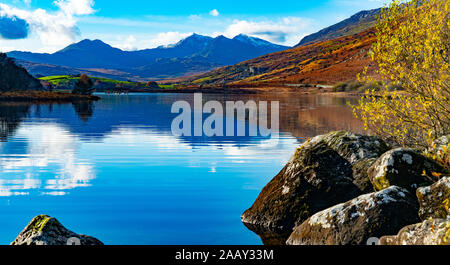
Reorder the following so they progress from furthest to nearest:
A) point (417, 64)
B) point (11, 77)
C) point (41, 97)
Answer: point (11, 77) < point (41, 97) < point (417, 64)

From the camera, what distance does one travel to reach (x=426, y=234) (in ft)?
28.8

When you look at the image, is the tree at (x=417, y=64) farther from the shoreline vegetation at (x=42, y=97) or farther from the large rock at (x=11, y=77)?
the large rock at (x=11, y=77)

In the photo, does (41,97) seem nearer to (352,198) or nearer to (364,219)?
(352,198)

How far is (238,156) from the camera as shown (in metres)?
28.1

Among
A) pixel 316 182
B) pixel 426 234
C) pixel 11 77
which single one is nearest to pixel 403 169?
pixel 316 182

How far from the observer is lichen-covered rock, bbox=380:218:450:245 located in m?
8.33

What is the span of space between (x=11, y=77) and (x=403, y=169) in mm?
160984

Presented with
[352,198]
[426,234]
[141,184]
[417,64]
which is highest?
[417,64]

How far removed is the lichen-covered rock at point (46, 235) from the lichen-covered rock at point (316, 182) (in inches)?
266

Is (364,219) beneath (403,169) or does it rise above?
beneath

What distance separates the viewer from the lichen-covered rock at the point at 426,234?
8328 mm

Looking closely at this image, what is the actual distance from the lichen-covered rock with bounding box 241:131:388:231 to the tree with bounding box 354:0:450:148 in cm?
184

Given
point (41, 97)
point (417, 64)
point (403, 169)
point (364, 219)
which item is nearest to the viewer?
point (364, 219)

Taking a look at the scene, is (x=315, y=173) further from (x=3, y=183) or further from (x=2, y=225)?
(x=3, y=183)
